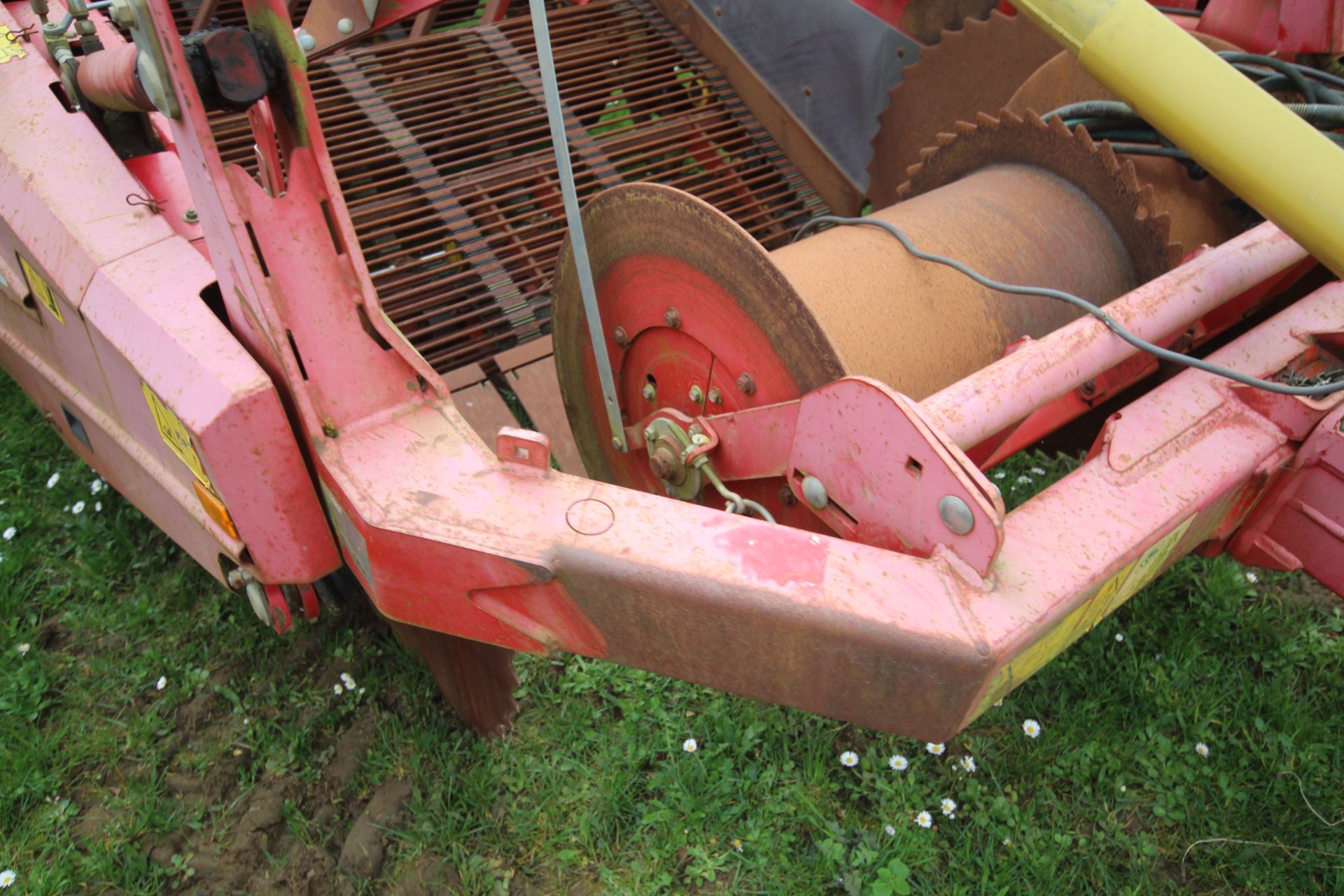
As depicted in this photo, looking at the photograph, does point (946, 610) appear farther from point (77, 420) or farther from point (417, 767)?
point (77, 420)

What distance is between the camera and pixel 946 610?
1251mm

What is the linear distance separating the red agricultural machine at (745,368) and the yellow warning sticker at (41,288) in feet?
0.05

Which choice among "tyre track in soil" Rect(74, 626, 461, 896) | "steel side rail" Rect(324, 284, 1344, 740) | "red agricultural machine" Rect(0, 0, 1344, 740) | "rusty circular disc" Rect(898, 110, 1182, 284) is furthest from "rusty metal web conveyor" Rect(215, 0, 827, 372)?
"steel side rail" Rect(324, 284, 1344, 740)

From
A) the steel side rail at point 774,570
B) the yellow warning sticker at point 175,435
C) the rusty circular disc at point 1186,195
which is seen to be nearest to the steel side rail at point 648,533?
the steel side rail at point 774,570

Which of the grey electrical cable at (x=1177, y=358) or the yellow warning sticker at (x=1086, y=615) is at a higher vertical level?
the grey electrical cable at (x=1177, y=358)

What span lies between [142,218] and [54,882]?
4.55ft

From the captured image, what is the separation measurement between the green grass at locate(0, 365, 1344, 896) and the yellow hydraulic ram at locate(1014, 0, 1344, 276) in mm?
1310

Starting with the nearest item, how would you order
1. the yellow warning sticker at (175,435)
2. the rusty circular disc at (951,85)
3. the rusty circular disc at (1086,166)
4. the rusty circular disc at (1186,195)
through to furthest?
1. the yellow warning sticker at (175,435)
2. the rusty circular disc at (1086,166)
3. the rusty circular disc at (1186,195)
4. the rusty circular disc at (951,85)

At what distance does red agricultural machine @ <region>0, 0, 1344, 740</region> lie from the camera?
4.33 feet

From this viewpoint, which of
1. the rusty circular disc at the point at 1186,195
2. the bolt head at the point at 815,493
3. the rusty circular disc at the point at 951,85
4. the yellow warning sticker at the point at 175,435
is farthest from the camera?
the rusty circular disc at the point at 951,85

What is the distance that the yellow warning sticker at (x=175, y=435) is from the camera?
1.69m

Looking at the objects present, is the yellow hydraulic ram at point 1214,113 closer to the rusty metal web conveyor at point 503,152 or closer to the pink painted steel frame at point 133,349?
the pink painted steel frame at point 133,349

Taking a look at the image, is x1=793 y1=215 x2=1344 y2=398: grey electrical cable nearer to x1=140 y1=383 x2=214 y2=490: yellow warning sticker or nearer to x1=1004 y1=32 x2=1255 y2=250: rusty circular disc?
x1=1004 y1=32 x2=1255 y2=250: rusty circular disc

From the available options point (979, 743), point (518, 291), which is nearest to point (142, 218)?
point (518, 291)
